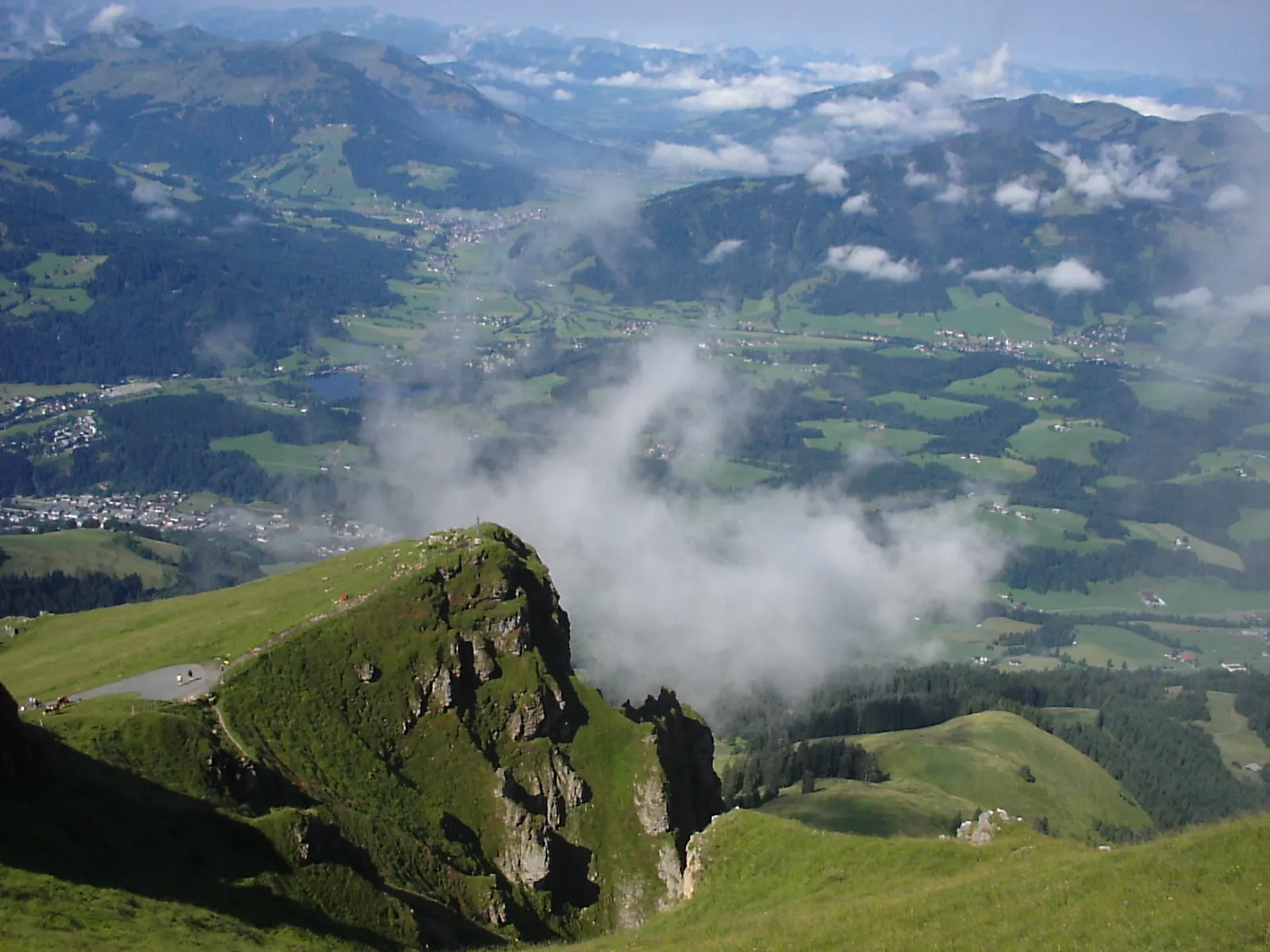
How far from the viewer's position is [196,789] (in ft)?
286

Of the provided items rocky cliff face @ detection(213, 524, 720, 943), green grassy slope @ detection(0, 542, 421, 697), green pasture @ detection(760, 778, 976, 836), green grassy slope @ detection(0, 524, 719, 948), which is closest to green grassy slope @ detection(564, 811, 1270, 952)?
green grassy slope @ detection(0, 524, 719, 948)

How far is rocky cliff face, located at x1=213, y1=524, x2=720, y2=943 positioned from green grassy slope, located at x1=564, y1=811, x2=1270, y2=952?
3102 centimetres

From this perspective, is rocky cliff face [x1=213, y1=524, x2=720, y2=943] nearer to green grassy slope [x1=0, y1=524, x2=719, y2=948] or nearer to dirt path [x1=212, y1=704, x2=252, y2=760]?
green grassy slope [x1=0, y1=524, x2=719, y2=948]

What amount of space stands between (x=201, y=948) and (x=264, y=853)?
20986 millimetres

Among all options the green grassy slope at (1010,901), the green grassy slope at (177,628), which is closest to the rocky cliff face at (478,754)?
the green grassy slope at (177,628)

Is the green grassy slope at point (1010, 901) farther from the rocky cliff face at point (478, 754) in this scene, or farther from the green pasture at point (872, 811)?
the green pasture at point (872, 811)

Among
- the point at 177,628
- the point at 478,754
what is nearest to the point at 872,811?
the point at 478,754

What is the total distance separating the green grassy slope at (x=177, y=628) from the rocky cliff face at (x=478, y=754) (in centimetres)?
896

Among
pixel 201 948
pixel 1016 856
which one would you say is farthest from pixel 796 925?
pixel 201 948

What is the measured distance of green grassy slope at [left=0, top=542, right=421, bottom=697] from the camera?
122 m

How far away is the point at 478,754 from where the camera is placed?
117438mm

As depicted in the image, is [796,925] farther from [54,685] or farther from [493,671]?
[54,685]

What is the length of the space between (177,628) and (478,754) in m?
50.9

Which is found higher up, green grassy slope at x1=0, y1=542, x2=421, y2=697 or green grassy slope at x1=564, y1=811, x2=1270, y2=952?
green grassy slope at x1=564, y1=811, x2=1270, y2=952
